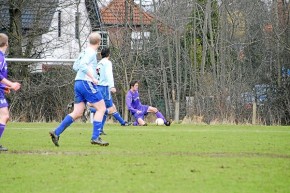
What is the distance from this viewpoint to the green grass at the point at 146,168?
25.8 feet

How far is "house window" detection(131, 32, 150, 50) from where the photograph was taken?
37594 millimetres

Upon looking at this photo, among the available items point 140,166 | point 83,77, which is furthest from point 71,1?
point 140,166

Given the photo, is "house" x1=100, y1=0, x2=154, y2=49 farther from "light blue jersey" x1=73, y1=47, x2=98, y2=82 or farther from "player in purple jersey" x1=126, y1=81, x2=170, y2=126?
"light blue jersey" x1=73, y1=47, x2=98, y2=82

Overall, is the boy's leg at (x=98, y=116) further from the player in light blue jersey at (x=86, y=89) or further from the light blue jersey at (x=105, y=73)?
the light blue jersey at (x=105, y=73)

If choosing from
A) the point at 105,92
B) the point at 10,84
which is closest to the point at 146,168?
the point at 10,84

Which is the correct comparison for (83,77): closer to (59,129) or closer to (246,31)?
(59,129)

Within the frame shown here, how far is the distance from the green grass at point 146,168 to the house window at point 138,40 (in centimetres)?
2347

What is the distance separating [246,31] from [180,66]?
3963 mm

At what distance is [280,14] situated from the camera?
130 ft

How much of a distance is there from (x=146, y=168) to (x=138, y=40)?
2912 cm

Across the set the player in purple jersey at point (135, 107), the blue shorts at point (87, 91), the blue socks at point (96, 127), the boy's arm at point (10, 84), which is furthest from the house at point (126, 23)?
the boy's arm at point (10, 84)

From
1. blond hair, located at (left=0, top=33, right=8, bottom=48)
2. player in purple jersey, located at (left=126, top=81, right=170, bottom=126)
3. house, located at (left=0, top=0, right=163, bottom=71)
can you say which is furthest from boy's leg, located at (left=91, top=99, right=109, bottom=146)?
house, located at (left=0, top=0, right=163, bottom=71)

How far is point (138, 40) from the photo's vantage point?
126 ft

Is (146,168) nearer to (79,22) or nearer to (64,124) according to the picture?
(64,124)
